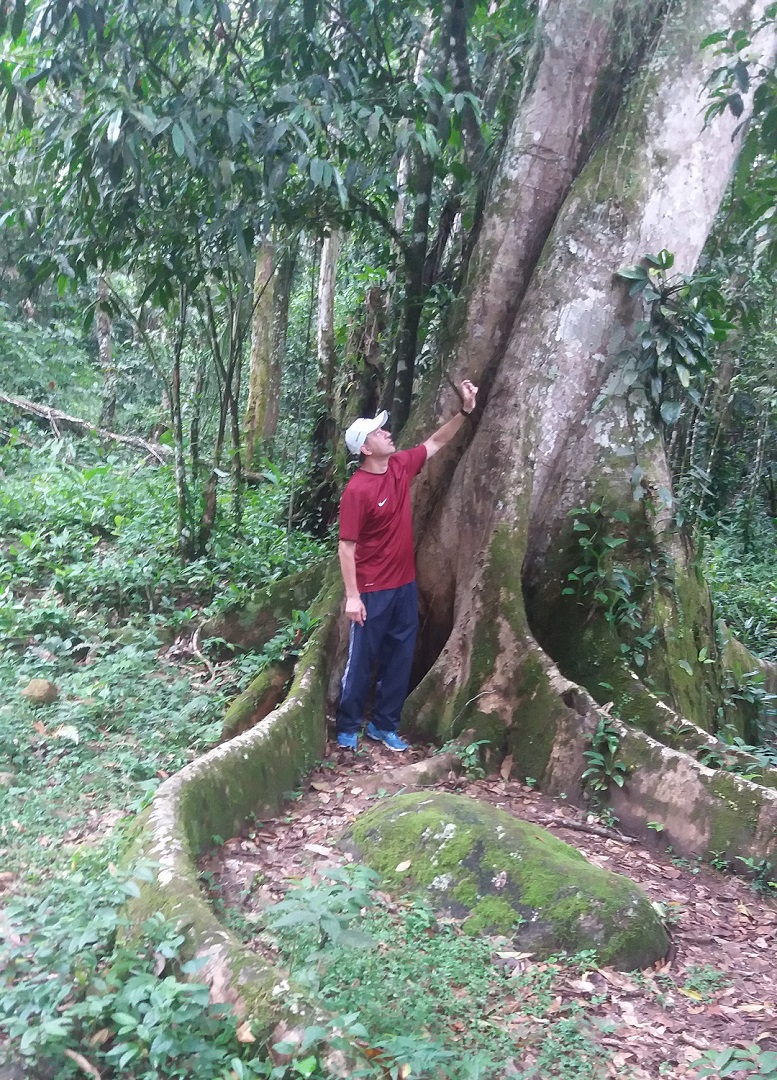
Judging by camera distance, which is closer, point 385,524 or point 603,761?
point 603,761

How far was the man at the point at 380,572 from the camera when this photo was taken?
507 centimetres

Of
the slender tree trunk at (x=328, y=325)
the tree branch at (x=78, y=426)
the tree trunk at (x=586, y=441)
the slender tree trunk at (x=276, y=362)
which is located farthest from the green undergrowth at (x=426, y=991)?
the slender tree trunk at (x=276, y=362)

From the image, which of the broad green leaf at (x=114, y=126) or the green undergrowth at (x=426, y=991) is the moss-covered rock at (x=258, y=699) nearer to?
the green undergrowth at (x=426, y=991)

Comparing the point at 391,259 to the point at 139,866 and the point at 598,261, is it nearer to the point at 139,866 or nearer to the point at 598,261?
the point at 598,261

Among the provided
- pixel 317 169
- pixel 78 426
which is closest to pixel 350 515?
pixel 317 169

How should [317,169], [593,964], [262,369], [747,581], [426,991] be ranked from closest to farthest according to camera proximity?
[426,991] < [593,964] < [317,169] < [747,581] < [262,369]

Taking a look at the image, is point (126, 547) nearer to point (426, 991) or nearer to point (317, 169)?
point (317, 169)

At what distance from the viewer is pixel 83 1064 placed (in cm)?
240

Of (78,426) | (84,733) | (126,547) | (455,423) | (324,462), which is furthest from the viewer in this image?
(78,426)

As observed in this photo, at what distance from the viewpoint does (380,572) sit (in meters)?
5.26

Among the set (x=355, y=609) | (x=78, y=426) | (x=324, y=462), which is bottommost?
(x=355, y=609)

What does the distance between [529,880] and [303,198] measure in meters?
4.63

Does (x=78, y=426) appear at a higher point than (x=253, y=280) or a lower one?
lower

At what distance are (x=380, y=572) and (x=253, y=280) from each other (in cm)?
259
